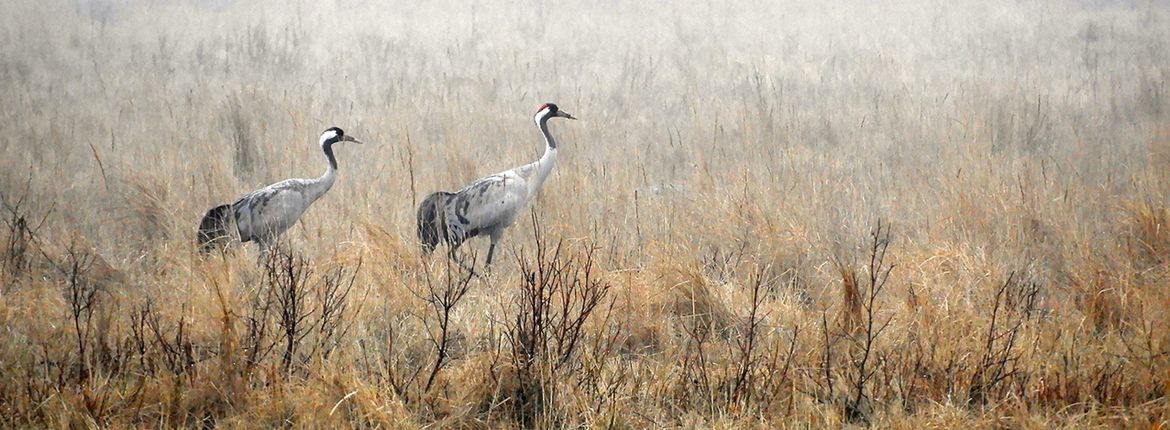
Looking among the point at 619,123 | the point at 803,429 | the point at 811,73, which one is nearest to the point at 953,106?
the point at 811,73

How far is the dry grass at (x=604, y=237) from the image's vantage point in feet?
10.4

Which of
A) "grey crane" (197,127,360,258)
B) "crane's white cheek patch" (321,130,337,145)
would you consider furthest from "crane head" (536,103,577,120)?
Result: "grey crane" (197,127,360,258)

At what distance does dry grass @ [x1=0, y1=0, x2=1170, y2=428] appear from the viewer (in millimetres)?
3162

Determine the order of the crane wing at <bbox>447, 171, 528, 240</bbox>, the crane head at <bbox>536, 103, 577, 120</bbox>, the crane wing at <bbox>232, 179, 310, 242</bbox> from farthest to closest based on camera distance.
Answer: the crane head at <bbox>536, 103, 577, 120</bbox>, the crane wing at <bbox>447, 171, 528, 240</bbox>, the crane wing at <bbox>232, 179, 310, 242</bbox>

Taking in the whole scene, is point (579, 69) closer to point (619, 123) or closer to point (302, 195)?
point (619, 123)

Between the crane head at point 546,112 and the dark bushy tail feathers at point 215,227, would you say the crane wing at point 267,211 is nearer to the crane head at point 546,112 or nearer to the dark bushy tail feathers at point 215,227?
the dark bushy tail feathers at point 215,227

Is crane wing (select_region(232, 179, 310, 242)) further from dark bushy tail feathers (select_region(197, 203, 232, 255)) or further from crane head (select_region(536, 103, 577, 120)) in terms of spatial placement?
crane head (select_region(536, 103, 577, 120))

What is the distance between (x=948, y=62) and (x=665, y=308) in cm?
874

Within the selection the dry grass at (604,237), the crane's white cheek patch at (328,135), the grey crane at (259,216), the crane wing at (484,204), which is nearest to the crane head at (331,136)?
the crane's white cheek patch at (328,135)

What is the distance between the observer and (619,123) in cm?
884

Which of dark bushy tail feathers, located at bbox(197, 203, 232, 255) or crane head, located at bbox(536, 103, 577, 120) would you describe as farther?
crane head, located at bbox(536, 103, 577, 120)

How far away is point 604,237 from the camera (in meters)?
5.26

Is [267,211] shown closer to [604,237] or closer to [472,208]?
[472,208]

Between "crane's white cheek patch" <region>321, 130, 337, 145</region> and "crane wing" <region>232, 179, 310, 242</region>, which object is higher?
"crane's white cheek patch" <region>321, 130, 337, 145</region>
